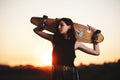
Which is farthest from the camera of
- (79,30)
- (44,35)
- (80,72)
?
(80,72)

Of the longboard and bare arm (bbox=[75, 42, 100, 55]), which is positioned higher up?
the longboard

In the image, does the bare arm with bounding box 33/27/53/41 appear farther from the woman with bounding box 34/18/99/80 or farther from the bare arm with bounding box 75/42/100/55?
the bare arm with bounding box 75/42/100/55

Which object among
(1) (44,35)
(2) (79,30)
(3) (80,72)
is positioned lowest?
(3) (80,72)

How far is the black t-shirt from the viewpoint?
2213 millimetres

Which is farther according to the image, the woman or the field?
the field

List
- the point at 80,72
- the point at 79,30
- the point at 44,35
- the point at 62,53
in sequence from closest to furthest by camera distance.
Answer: the point at 62,53, the point at 44,35, the point at 79,30, the point at 80,72

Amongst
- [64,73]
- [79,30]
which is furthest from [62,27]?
[79,30]

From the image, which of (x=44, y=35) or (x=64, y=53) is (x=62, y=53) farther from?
(x=44, y=35)

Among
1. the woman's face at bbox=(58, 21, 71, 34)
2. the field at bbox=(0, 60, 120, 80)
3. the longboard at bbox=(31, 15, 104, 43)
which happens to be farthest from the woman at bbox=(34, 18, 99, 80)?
the field at bbox=(0, 60, 120, 80)

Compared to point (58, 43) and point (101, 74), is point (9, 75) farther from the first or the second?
point (58, 43)

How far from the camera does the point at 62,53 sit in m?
2.23

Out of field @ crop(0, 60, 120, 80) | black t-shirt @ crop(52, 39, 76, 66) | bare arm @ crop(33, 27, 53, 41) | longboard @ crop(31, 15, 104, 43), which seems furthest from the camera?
field @ crop(0, 60, 120, 80)

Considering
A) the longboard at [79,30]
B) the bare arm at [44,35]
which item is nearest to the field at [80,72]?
the longboard at [79,30]

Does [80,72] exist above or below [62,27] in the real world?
below
